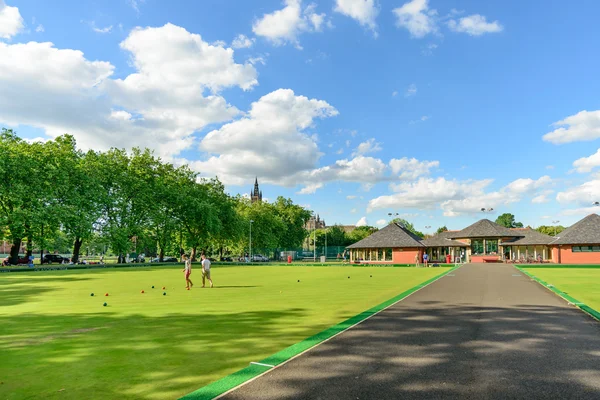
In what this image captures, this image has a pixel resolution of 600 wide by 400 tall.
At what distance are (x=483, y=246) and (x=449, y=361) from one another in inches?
2624

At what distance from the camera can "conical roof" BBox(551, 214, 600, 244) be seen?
56.0 m

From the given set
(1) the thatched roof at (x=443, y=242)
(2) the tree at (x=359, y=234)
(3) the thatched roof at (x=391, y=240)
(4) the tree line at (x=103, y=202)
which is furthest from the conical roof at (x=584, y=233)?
(2) the tree at (x=359, y=234)

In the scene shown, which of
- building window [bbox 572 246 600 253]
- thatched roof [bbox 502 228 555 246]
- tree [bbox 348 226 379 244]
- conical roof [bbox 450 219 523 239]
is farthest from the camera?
tree [bbox 348 226 379 244]

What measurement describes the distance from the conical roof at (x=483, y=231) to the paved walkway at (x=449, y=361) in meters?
59.7

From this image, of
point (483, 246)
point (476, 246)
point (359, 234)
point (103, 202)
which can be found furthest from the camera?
point (359, 234)

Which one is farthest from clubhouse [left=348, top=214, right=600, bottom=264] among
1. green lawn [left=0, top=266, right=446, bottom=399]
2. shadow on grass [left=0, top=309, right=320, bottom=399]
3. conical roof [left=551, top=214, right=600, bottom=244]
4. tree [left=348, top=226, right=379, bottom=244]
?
tree [left=348, top=226, right=379, bottom=244]

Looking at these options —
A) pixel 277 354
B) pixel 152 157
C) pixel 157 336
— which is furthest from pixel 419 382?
pixel 152 157

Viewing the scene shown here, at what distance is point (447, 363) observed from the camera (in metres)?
6.47

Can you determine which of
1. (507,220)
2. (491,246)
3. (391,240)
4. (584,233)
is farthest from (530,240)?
(507,220)

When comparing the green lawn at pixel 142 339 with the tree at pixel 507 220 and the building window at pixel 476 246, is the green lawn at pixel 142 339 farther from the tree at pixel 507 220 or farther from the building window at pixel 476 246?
the tree at pixel 507 220

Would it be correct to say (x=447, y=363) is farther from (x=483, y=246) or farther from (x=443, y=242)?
(x=483, y=246)

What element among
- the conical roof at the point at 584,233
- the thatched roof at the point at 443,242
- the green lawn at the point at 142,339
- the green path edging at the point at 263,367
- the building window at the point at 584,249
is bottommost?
the green lawn at the point at 142,339

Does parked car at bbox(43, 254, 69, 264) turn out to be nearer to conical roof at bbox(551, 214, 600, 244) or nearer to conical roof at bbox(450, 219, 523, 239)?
conical roof at bbox(450, 219, 523, 239)

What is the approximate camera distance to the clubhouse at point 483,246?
57938 millimetres
